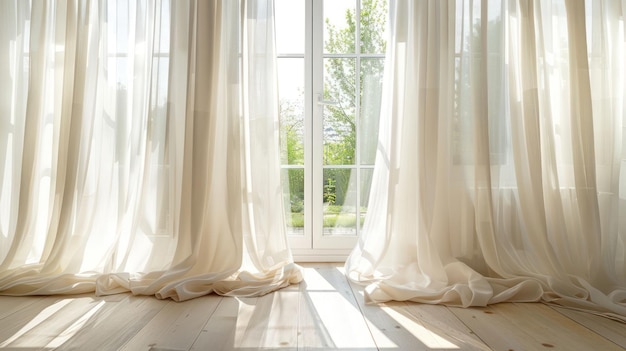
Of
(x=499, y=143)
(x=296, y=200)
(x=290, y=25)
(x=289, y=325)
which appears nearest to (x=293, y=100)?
(x=290, y=25)

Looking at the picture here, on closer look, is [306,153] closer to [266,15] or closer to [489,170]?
[266,15]

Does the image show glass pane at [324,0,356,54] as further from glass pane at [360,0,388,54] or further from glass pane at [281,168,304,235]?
glass pane at [281,168,304,235]

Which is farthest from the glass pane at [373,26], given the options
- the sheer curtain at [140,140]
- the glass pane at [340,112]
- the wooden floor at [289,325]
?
the wooden floor at [289,325]

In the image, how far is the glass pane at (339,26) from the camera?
2.85 meters

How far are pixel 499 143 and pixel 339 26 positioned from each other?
46.5 inches

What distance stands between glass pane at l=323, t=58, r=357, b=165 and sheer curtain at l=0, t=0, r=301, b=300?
482 millimetres

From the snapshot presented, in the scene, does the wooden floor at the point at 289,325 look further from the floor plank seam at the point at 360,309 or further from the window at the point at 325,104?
the window at the point at 325,104

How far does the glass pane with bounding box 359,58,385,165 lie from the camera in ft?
8.96

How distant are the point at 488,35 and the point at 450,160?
70 cm

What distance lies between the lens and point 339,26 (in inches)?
112

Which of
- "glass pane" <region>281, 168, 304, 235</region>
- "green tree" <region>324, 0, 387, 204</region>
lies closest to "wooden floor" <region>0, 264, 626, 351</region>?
"glass pane" <region>281, 168, 304, 235</region>

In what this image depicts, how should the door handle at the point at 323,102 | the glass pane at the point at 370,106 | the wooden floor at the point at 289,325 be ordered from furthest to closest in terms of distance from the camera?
1. the door handle at the point at 323,102
2. the glass pane at the point at 370,106
3. the wooden floor at the point at 289,325

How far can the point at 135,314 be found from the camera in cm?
197

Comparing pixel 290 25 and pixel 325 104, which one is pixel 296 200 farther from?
pixel 290 25
